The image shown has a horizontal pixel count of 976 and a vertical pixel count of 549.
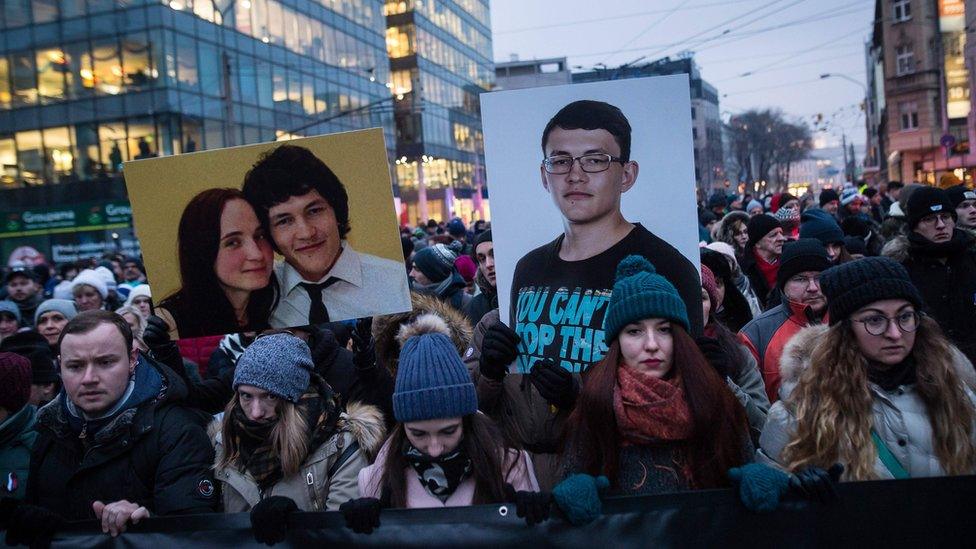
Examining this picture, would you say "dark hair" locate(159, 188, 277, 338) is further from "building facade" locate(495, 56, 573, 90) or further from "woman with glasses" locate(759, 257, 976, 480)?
"building facade" locate(495, 56, 573, 90)

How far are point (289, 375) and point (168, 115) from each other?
31858 mm

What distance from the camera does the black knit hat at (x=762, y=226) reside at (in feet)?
20.7

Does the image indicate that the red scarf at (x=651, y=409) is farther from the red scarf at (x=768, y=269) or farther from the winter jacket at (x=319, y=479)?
the red scarf at (x=768, y=269)

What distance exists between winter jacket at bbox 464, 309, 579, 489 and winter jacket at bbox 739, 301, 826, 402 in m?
1.37

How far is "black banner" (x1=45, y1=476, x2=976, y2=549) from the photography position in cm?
228

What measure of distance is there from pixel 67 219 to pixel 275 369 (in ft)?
115

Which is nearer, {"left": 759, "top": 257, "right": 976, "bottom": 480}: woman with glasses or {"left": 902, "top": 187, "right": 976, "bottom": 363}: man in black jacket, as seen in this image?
{"left": 759, "top": 257, "right": 976, "bottom": 480}: woman with glasses

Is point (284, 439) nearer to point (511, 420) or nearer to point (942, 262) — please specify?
point (511, 420)

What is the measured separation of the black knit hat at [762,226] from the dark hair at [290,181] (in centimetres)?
403

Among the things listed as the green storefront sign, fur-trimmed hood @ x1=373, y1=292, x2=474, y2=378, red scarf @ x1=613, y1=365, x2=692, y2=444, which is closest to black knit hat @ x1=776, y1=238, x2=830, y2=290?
fur-trimmed hood @ x1=373, y1=292, x2=474, y2=378

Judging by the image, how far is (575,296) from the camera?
3168 mm

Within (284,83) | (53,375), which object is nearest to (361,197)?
(53,375)

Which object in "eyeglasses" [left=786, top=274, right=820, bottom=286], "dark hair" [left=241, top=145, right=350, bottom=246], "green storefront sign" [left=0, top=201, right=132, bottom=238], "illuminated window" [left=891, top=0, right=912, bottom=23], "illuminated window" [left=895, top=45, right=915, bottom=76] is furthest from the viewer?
"illuminated window" [left=891, top=0, right=912, bottom=23]

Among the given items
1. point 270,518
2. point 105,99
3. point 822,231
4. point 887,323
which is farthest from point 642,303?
point 105,99
